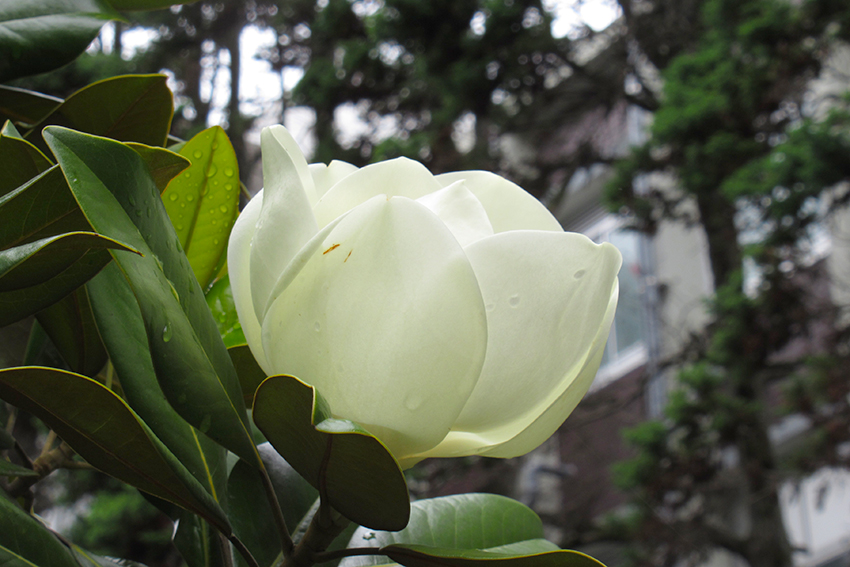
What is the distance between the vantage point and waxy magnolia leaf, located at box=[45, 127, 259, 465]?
18 cm

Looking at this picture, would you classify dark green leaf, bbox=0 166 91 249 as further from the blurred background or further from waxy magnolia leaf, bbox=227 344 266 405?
the blurred background

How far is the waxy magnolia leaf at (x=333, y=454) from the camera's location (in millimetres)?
181

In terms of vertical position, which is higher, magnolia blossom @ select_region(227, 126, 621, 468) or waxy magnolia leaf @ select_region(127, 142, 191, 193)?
waxy magnolia leaf @ select_region(127, 142, 191, 193)

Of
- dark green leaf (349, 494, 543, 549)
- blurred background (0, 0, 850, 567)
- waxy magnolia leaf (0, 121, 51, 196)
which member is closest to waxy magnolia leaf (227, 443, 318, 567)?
dark green leaf (349, 494, 543, 549)

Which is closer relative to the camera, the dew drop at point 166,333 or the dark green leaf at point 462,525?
the dew drop at point 166,333

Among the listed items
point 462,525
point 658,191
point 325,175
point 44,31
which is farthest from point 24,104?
point 658,191

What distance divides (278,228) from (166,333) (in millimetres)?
43

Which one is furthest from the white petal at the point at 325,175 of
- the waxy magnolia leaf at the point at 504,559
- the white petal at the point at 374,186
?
the waxy magnolia leaf at the point at 504,559

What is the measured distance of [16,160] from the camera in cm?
23

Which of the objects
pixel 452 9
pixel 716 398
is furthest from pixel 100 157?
pixel 452 9

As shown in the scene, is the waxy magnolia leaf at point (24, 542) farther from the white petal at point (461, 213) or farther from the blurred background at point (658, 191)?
the blurred background at point (658, 191)

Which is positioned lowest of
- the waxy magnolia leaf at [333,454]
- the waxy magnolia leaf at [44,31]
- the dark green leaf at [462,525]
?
the dark green leaf at [462,525]

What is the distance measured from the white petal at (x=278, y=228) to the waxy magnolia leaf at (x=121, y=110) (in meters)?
0.12

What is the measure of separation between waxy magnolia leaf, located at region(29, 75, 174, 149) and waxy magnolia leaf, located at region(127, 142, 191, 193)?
0.30 ft
